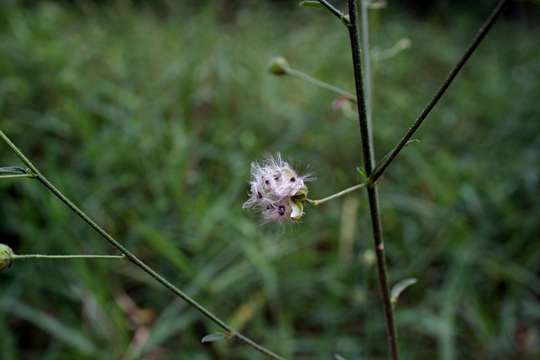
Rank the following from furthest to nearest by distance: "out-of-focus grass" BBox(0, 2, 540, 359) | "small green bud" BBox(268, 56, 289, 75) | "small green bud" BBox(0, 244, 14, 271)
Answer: "out-of-focus grass" BBox(0, 2, 540, 359)
"small green bud" BBox(268, 56, 289, 75)
"small green bud" BBox(0, 244, 14, 271)

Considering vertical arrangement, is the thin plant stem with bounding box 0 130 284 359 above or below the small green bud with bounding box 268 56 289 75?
below

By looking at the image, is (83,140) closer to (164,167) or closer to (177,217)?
(164,167)

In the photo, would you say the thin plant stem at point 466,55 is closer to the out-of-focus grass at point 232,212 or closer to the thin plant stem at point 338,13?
the thin plant stem at point 338,13

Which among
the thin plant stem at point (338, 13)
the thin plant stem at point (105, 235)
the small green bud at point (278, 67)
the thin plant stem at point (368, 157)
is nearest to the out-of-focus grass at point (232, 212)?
the small green bud at point (278, 67)

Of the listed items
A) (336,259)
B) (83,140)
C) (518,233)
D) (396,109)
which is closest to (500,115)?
(396,109)

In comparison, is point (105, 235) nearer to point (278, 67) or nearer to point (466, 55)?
point (466, 55)

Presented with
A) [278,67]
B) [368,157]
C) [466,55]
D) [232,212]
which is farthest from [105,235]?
[232,212]

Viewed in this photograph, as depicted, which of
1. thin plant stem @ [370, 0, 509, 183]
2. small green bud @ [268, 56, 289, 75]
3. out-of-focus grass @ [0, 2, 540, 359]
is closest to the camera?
thin plant stem @ [370, 0, 509, 183]

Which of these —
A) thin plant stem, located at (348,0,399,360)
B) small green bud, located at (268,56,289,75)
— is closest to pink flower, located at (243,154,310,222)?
thin plant stem, located at (348,0,399,360)

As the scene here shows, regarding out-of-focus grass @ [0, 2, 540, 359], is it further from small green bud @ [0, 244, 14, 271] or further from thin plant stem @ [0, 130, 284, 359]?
small green bud @ [0, 244, 14, 271]
